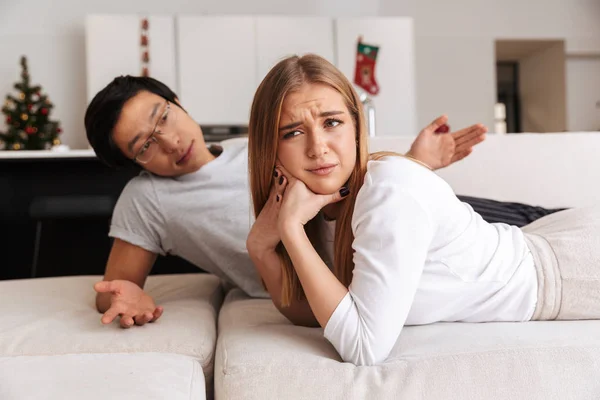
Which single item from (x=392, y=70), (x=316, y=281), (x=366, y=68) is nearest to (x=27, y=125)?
(x=366, y=68)

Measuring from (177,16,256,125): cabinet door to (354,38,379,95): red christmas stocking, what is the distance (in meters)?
0.90

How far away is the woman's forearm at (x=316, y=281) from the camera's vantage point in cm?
111

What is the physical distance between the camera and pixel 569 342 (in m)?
1.08

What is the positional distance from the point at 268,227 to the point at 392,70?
4455 mm

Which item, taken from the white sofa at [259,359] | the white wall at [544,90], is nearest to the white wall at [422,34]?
the white wall at [544,90]

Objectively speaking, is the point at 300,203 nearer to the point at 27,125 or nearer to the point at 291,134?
the point at 291,134

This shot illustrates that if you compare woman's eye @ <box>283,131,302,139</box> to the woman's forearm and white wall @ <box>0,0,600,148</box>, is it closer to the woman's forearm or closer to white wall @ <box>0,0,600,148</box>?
the woman's forearm

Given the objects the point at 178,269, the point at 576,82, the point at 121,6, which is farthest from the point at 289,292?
the point at 576,82

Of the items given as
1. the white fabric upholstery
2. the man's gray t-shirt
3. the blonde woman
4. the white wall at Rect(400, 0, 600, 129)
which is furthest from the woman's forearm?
the white wall at Rect(400, 0, 600, 129)

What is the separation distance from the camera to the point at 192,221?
5.70 feet

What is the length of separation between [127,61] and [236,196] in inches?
146

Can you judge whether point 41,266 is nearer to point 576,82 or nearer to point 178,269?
point 178,269

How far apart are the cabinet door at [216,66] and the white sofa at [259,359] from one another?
3.78m

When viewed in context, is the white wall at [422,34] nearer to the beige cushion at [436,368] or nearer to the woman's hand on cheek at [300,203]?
the woman's hand on cheek at [300,203]
